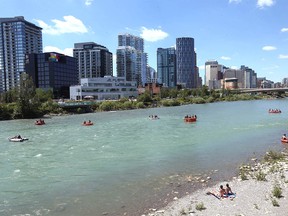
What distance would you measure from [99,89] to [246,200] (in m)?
168

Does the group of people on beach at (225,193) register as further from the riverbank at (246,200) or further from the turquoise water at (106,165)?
the turquoise water at (106,165)

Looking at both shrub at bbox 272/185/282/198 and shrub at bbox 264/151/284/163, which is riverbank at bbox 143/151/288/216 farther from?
shrub at bbox 264/151/284/163

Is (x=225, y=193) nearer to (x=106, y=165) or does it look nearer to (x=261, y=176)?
(x=261, y=176)

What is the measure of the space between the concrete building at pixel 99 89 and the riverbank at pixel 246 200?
152 meters

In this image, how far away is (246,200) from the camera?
2077 centimetres

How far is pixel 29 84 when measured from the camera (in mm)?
109750

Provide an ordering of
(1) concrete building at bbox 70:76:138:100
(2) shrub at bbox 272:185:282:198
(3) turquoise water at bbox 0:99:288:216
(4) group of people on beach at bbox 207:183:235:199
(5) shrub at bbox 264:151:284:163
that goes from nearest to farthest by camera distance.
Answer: (2) shrub at bbox 272:185:282:198 < (4) group of people on beach at bbox 207:183:235:199 < (3) turquoise water at bbox 0:99:288:216 < (5) shrub at bbox 264:151:284:163 < (1) concrete building at bbox 70:76:138:100

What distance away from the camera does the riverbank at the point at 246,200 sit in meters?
19.0

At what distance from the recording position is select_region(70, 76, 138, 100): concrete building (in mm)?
177000

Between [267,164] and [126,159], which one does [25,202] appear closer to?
[126,159]

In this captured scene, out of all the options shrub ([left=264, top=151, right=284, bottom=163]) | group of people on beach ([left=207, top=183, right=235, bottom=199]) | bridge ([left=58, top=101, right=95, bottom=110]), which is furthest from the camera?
bridge ([left=58, top=101, right=95, bottom=110])

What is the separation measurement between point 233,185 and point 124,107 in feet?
389

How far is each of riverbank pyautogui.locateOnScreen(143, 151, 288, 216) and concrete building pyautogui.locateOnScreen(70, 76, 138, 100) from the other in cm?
15233

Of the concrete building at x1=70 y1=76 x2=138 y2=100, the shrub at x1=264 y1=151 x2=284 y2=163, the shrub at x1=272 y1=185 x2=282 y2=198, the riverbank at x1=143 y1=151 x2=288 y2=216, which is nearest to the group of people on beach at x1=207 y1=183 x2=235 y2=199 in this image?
the riverbank at x1=143 y1=151 x2=288 y2=216
